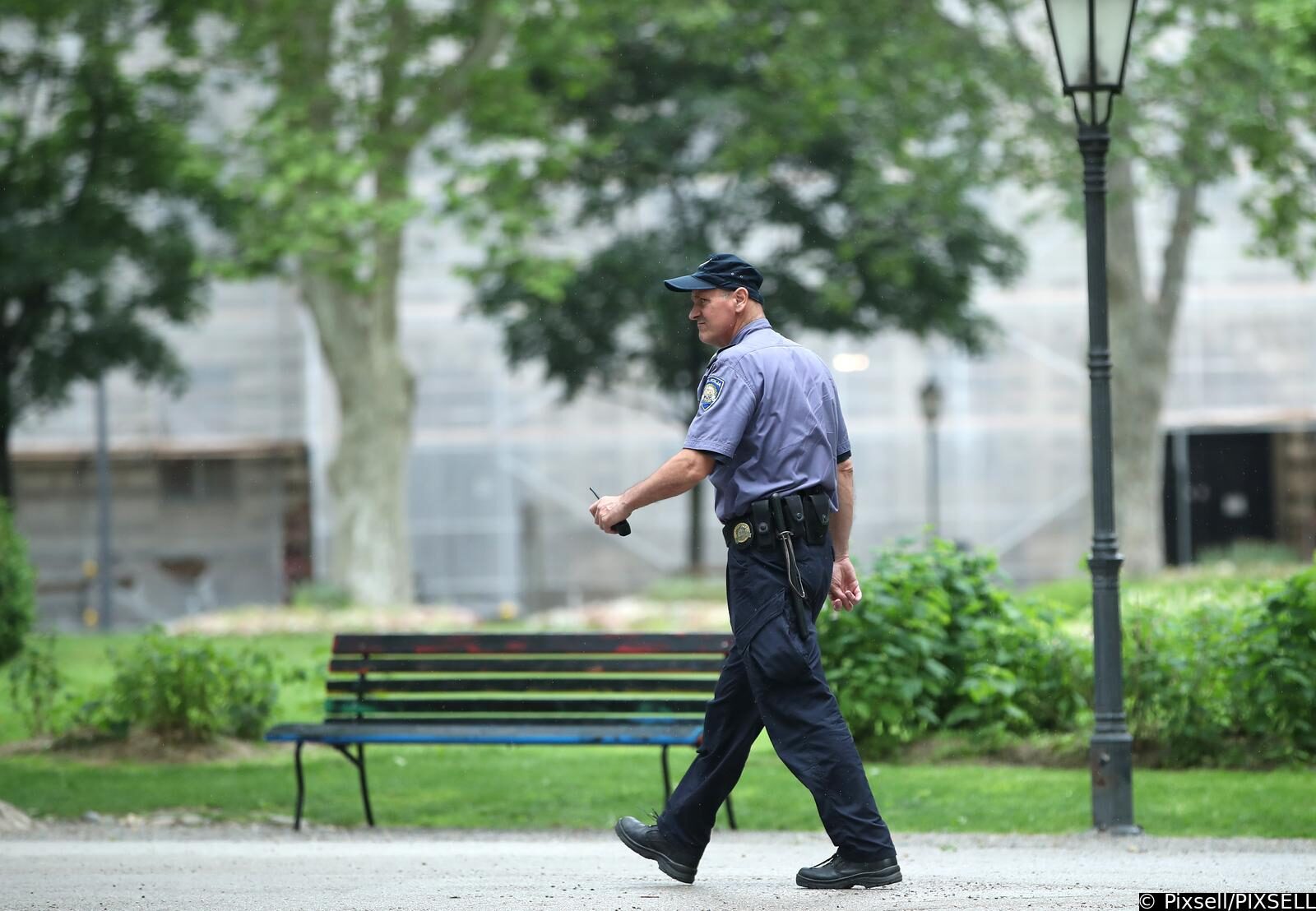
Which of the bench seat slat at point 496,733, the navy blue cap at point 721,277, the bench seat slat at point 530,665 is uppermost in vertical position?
the navy blue cap at point 721,277

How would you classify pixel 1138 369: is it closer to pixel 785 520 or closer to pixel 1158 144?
pixel 1158 144

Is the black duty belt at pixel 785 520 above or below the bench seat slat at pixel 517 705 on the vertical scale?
above

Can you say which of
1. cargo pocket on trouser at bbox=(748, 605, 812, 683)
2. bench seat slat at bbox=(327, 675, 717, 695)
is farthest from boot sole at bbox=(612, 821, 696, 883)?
bench seat slat at bbox=(327, 675, 717, 695)

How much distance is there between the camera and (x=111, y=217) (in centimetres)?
2436

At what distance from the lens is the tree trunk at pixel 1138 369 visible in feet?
78.7

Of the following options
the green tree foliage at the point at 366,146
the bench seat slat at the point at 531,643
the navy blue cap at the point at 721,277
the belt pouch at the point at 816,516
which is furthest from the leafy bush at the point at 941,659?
the green tree foliage at the point at 366,146

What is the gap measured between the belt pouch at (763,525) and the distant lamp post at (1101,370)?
2.44 metres

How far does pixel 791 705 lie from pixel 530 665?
269cm

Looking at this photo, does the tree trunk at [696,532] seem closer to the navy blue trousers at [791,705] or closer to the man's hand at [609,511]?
the navy blue trousers at [791,705]

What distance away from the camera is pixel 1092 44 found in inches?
305

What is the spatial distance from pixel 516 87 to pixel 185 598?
47.5 feet

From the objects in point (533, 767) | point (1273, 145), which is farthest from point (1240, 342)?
point (533, 767)

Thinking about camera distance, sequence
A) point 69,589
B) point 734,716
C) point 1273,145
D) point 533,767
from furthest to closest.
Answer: point 69,589 → point 1273,145 → point 533,767 → point 734,716

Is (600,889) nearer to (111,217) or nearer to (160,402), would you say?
(111,217)
